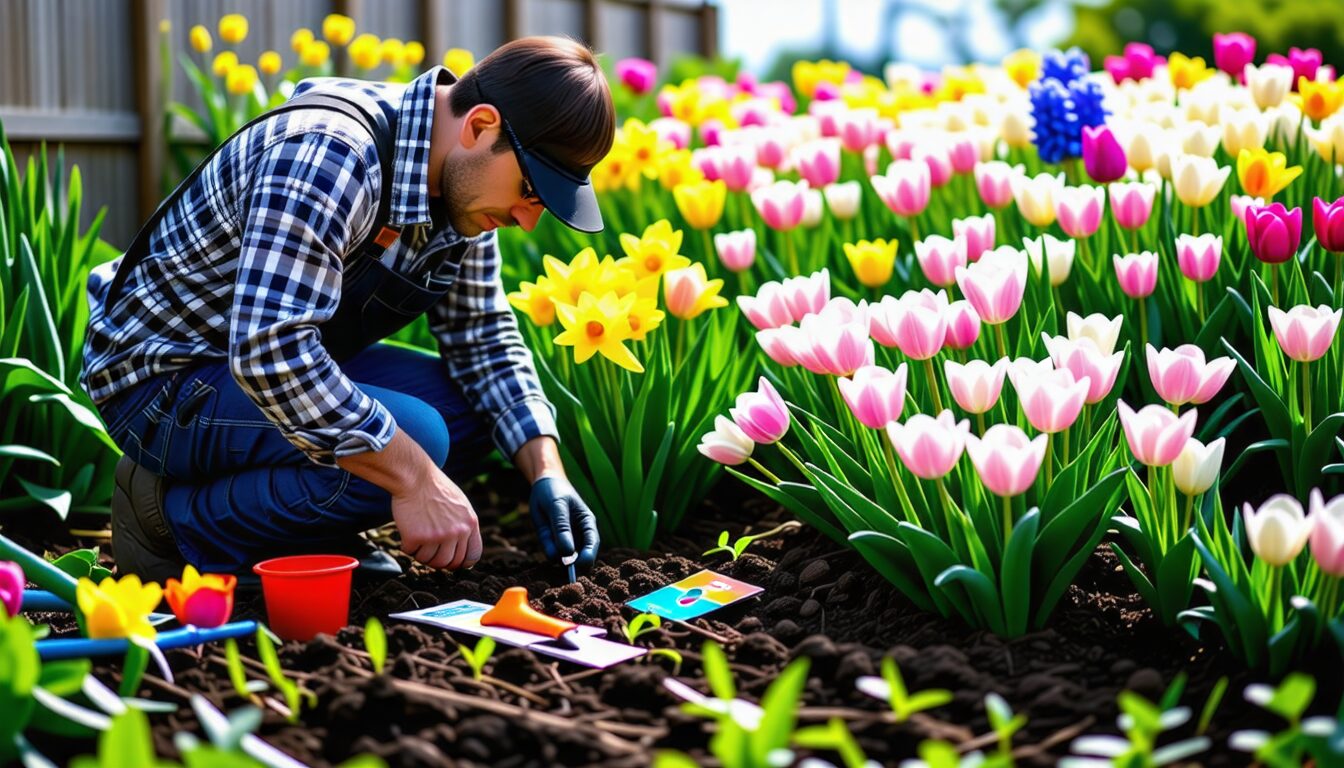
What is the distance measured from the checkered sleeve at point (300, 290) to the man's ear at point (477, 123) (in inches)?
6.3

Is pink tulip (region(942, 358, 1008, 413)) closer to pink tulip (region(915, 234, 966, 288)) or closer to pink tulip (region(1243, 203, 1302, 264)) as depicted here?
pink tulip (region(915, 234, 966, 288))

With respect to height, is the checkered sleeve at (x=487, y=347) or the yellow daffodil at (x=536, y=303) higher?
the yellow daffodil at (x=536, y=303)

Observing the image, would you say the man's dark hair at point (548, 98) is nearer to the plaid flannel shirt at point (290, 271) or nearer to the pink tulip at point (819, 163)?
the plaid flannel shirt at point (290, 271)

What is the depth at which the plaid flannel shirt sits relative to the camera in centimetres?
207

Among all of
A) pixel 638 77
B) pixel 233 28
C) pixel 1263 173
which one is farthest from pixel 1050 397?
pixel 233 28

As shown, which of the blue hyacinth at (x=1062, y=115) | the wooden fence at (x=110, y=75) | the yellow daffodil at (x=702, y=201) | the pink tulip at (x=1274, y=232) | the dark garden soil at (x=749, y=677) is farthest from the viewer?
the wooden fence at (x=110, y=75)

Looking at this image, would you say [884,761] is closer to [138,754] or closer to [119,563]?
[138,754]

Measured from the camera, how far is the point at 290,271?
2076 millimetres

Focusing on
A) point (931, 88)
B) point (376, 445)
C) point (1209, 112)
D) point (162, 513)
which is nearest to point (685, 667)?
point (376, 445)

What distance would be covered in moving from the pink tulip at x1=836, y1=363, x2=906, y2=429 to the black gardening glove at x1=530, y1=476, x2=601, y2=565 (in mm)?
671

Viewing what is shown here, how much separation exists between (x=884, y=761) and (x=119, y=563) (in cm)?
159

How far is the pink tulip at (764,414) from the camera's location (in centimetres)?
205

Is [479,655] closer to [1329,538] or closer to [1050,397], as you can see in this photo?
[1050,397]

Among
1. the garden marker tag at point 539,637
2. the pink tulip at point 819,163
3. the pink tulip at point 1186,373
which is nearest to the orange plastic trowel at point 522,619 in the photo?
the garden marker tag at point 539,637
